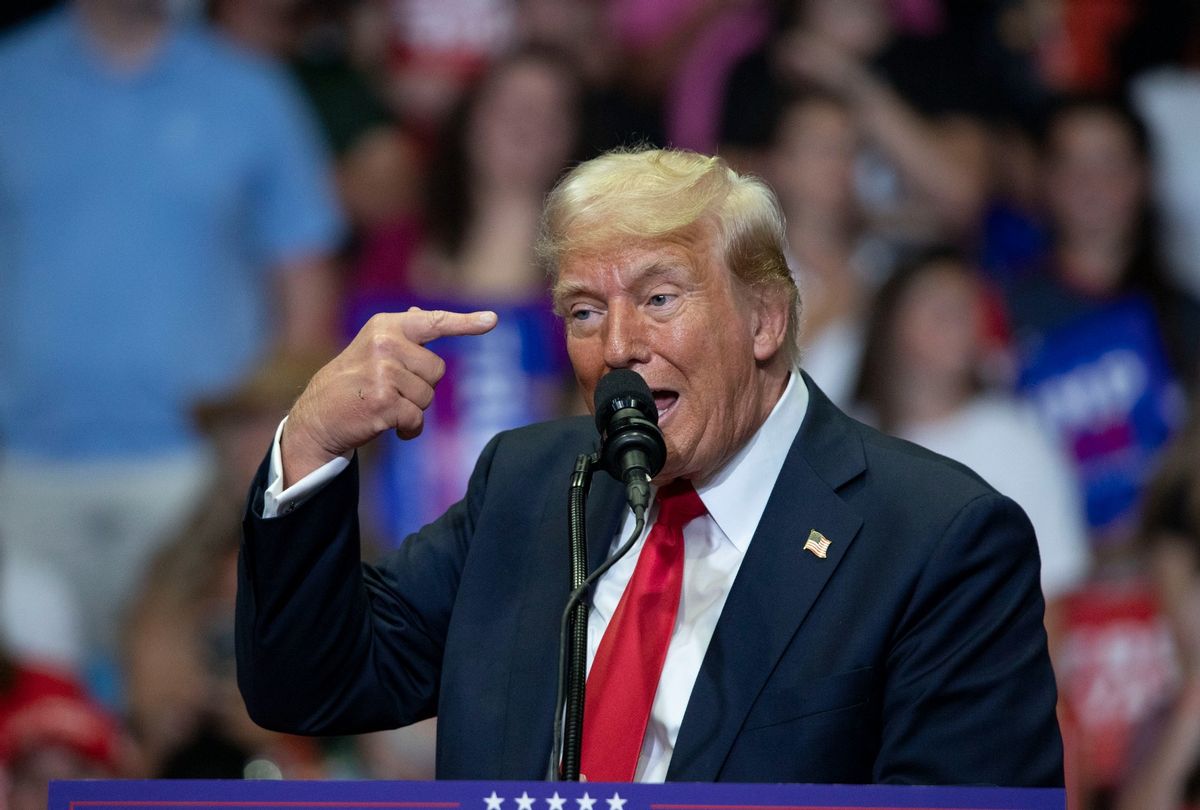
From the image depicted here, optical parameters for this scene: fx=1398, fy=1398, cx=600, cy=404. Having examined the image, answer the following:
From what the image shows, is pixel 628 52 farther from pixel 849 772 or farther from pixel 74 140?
pixel 849 772

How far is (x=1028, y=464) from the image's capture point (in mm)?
5035

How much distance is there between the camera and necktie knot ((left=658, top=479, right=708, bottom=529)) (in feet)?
7.44

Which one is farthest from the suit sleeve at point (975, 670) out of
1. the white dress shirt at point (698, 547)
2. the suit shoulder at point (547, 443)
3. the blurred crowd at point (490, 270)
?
the blurred crowd at point (490, 270)

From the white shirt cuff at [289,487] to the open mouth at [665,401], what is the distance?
0.50m

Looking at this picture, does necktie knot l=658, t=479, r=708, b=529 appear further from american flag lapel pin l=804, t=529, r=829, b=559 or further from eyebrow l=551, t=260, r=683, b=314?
eyebrow l=551, t=260, r=683, b=314

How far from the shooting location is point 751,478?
2260 mm

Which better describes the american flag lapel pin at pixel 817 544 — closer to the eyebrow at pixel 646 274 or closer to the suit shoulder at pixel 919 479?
the suit shoulder at pixel 919 479

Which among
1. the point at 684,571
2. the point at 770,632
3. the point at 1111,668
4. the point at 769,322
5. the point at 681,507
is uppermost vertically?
the point at 769,322

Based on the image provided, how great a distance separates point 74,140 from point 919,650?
3988mm

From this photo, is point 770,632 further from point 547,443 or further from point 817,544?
point 547,443

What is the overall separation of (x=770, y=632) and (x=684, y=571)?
0.78 ft

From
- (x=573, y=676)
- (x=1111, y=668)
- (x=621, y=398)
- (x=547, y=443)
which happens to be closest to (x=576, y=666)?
(x=573, y=676)

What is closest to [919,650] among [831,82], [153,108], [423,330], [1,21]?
[423,330]

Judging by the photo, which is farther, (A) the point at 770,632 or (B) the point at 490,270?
(B) the point at 490,270
